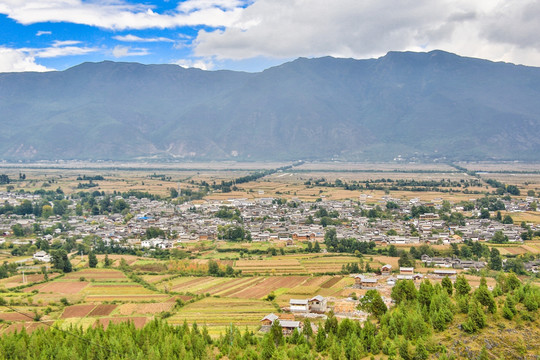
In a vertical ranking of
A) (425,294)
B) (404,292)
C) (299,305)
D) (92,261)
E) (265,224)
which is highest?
(425,294)

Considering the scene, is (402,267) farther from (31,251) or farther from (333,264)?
(31,251)

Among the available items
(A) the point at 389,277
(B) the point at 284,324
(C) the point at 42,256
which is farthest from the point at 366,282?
(C) the point at 42,256

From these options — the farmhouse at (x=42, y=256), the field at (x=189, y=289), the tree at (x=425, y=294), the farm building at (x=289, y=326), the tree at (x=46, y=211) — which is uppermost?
the tree at (x=425, y=294)

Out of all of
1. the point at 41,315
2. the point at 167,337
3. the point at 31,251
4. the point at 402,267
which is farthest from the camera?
the point at 31,251

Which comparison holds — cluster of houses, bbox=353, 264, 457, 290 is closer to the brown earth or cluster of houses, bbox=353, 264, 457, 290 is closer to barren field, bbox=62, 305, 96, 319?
the brown earth

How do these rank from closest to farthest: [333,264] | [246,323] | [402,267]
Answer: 1. [246,323]
2. [402,267]
3. [333,264]

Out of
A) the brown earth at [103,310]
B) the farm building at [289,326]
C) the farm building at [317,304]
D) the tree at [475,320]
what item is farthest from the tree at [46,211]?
the tree at [475,320]

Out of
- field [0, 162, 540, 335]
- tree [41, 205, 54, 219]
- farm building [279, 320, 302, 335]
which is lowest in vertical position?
field [0, 162, 540, 335]

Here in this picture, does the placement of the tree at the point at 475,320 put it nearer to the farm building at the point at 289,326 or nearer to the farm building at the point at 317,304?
the farm building at the point at 289,326

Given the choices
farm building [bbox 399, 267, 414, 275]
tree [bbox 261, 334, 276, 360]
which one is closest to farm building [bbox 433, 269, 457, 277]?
farm building [bbox 399, 267, 414, 275]

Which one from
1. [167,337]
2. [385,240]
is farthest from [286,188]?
[167,337]

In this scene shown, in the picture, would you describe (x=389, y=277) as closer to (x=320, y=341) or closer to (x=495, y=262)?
(x=495, y=262)
